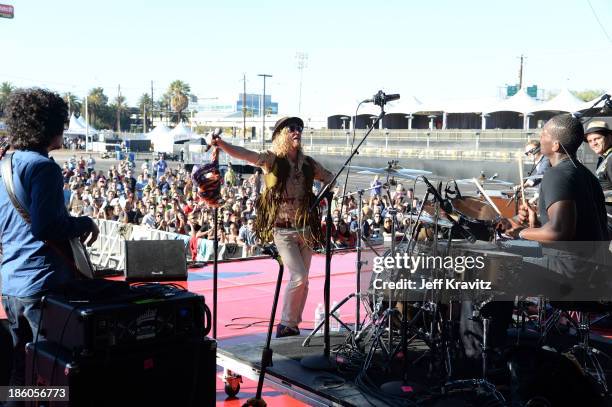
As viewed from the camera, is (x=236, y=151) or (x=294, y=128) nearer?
(x=236, y=151)

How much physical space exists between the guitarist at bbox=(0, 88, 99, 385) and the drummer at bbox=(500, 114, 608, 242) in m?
2.47

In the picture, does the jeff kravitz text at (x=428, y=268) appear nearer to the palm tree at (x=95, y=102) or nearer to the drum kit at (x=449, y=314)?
the drum kit at (x=449, y=314)

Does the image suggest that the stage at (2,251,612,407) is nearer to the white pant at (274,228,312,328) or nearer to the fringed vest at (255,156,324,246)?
the white pant at (274,228,312,328)

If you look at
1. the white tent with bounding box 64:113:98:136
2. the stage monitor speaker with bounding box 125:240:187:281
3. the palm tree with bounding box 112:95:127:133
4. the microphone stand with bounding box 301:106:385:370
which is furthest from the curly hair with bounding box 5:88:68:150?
the palm tree with bounding box 112:95:127:133

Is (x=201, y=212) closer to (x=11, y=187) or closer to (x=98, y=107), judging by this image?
(x=11, y=187)

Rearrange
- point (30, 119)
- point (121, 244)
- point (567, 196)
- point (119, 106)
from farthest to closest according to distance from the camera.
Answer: point (119, 106) < point (121, 244) < point (567, 196) < point (30, 119)

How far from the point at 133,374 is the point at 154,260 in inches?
106

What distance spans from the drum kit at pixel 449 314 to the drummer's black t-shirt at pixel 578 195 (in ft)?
1.29

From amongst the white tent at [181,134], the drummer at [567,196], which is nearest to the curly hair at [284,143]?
the drummer at [567,196]

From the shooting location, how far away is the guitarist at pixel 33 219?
3.01 meters

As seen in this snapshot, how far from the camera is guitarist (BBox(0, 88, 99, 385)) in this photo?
9.87 ft

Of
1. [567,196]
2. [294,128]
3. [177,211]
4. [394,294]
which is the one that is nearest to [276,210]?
[294,128]

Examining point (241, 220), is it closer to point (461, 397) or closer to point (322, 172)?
point (322, 172)

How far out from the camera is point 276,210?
4.95 metres
